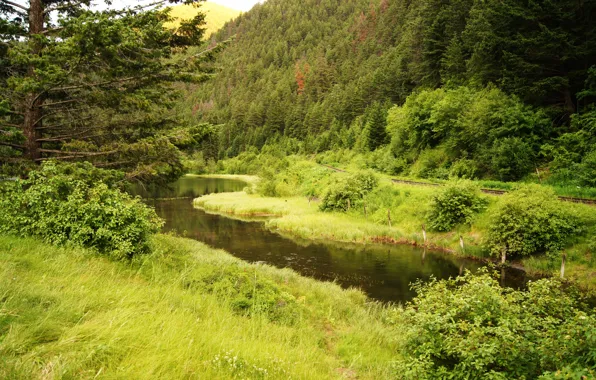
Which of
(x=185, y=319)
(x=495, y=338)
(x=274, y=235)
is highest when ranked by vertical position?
(x=185, y=319)

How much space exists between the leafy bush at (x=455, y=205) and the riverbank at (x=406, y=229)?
583 millimetres

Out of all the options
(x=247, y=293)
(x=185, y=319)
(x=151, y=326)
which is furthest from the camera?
(x=247, y=293)

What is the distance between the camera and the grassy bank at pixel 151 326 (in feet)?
11.7

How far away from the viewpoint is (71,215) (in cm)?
823

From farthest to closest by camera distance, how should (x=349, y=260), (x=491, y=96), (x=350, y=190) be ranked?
(x=350, y=190) < (x=491, y=96) < (x=349, y=260)

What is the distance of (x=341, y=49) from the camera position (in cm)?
13988

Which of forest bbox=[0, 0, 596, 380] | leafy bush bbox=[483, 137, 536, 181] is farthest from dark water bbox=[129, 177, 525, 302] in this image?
leafy bush bbox=[483, 137, 536, 181]

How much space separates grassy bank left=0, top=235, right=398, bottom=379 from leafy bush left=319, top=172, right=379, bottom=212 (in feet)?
87.1

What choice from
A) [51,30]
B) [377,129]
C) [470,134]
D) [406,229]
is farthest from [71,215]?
[377,129]

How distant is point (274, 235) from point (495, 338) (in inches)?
1071

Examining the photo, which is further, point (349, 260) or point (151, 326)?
point (349, 260)

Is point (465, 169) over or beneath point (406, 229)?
over

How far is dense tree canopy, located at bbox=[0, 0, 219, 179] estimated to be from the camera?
8891mm

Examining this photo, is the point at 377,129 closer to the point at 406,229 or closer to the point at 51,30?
the point at 406,229
